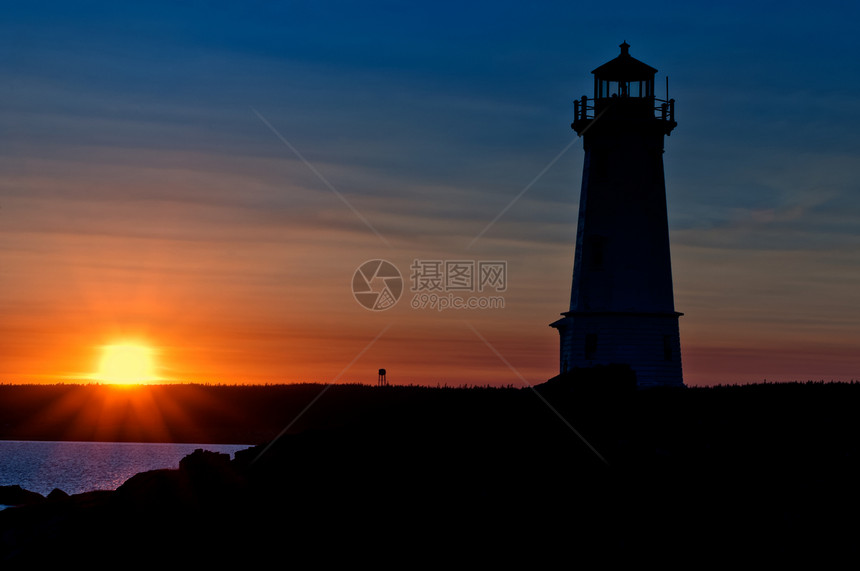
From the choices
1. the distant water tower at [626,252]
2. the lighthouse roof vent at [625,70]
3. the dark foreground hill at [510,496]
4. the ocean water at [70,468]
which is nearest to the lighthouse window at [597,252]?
the distant water tower at [626,252]

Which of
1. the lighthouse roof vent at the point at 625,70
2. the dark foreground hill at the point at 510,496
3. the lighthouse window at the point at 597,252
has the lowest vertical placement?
the dark foreground hill at the point at 510,496

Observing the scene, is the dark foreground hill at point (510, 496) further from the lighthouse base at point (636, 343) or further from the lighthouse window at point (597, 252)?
the lighthouse window at point (597, 252)

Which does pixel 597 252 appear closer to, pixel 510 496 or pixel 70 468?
pixel 510 496

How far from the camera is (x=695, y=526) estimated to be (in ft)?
79.7

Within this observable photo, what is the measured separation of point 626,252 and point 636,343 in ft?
12.1

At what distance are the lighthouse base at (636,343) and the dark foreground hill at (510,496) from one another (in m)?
11.1

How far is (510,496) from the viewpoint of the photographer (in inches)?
1028

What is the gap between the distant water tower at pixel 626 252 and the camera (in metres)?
43.6

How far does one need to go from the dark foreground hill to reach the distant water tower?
1134cm

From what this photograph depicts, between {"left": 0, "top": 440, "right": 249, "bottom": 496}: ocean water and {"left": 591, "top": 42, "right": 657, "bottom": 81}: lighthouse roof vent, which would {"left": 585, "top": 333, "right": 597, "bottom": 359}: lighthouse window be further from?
{"left": 0, "top": 440, "right": 249, "bottom": 496}: ocean water

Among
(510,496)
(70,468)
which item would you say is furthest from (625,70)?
(70,468)

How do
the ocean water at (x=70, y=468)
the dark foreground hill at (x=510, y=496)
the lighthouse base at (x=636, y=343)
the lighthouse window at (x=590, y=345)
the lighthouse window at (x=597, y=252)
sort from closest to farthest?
1. the dark foreground hill at (x=510, y=496)
2. the lighthouse base at (x=636, y=343)
3. the lighthouse window at (x=590, y=345)
4. the lighthouse window at (x=597, y=252)
5. the ocean water at (x=70, y=468)

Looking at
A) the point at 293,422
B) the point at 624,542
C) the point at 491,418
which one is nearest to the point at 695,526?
the point at 624,542

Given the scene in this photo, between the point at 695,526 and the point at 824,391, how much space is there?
1073cm
